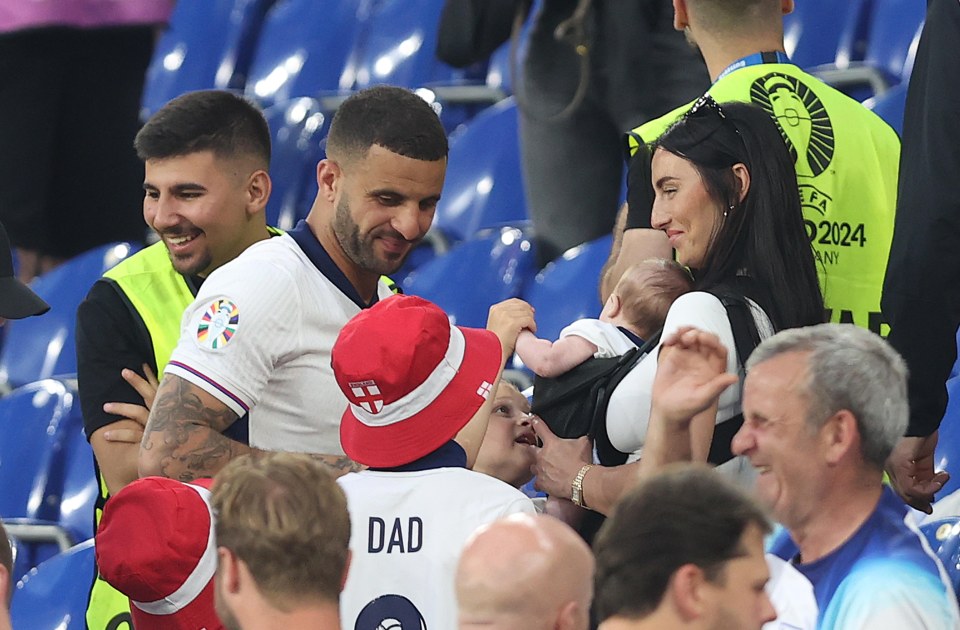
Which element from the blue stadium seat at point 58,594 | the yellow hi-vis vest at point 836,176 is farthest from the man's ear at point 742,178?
the blue stadium seat at point 58,594

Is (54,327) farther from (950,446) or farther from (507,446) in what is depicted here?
(950,446)

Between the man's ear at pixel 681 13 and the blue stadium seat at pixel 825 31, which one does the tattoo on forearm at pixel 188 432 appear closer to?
the man's ear at pixel 681 13

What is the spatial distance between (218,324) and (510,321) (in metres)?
0.57

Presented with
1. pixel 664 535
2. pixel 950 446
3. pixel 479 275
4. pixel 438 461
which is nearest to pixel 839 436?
pixel 438 461

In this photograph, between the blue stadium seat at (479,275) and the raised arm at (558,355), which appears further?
the blue stadium seat at (479,275)

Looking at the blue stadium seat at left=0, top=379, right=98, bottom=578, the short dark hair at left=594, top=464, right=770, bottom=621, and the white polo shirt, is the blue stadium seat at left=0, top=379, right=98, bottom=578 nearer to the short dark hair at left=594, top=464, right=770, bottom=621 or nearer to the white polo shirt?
the white polo shirt

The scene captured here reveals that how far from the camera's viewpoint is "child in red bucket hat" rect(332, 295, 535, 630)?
9.86 ft

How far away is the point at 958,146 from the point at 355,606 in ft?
4.87

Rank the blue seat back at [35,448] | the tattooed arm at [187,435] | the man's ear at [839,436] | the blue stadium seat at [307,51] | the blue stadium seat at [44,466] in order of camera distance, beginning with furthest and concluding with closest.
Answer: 1. the blue stadium seat at [307,51]
2. the blue seat back at [35,448]
3. the blue stadium seat at [44,466]
4. the tattooed arm at [187,435]
5. the man's ear at [839,436]

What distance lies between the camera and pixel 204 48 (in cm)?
804

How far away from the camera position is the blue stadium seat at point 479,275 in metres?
5.82

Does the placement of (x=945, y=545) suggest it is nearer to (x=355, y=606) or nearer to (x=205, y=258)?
(x=355, y=606)

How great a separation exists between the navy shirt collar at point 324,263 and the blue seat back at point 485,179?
105 inches

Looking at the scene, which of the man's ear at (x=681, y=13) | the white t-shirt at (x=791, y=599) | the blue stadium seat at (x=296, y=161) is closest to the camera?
the white t-shirt at (x=791, y=599)
